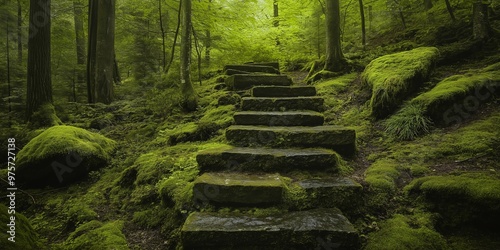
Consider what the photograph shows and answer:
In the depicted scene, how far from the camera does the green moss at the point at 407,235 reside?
97.1 inches

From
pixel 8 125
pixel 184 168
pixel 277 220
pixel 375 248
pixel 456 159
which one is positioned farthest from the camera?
pixel 8 125

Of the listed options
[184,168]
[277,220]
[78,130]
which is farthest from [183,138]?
[277,220]

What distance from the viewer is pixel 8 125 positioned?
726 cm

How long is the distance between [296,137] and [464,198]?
7.23 feet

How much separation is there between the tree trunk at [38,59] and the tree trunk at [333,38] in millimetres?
8235

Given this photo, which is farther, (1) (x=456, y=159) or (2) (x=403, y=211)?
(1) (x=456, y=159)

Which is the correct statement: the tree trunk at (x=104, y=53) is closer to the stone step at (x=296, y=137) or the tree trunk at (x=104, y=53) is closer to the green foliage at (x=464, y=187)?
the stone step at (x=296, y=137)

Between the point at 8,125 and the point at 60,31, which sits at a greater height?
the point at 60,31

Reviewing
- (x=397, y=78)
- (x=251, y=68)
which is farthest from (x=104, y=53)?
(x=397, y=78)

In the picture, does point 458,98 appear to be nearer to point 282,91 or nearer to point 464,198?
point 464,198

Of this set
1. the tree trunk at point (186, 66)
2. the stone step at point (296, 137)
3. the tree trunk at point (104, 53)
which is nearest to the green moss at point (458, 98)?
the stone step at point (296, 137)

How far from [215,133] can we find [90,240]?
295 centimetres

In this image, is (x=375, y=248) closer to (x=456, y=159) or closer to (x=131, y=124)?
(x=456, y=159)

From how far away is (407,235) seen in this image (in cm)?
257
